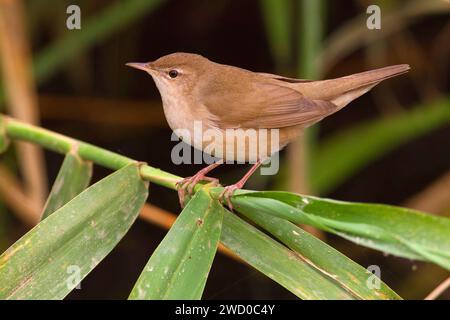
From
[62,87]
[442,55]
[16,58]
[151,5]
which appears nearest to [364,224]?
[16,58]

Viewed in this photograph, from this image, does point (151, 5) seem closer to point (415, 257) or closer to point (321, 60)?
point (321, 60)

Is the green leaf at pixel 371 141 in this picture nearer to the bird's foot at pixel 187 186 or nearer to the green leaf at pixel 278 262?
the bird's foot at pixel 187 186

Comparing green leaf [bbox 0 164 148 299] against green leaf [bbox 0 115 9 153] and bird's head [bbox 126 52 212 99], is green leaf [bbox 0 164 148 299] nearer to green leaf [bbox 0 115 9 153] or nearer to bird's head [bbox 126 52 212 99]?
bird's head [bbox 126 52 212 99]

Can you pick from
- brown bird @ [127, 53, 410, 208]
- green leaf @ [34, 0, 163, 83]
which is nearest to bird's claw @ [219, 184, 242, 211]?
brown bird @ [127, 53, 410, 208]

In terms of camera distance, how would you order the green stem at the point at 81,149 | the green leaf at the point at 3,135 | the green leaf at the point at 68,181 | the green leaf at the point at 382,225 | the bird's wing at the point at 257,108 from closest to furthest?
the green leaf at the point at 382,225 < the green stem at the point at 81,149 < the green leaf at the point at 68,181 < the bird's wing at the point at 257,108 < the green leaf at the point at 3,135

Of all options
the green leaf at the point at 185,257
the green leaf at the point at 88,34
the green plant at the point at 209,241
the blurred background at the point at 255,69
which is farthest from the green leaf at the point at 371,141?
the green leaf at the point at 185,257

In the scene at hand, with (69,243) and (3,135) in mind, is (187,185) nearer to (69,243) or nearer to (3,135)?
(69,243)

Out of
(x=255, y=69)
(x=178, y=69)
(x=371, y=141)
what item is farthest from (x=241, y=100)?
(x=255, y=69)
